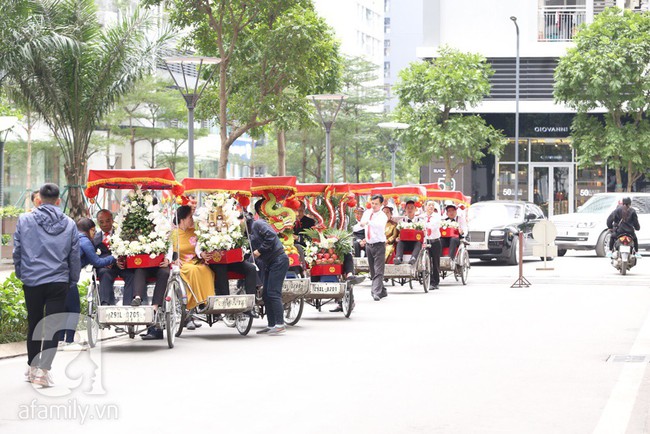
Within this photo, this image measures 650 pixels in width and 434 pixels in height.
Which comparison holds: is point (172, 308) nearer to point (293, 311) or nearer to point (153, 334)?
point (153, 334)

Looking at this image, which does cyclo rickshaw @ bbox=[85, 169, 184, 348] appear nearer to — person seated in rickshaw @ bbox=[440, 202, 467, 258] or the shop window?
person seated in rickshaw @ bbox=[440, 202, 467, 258]

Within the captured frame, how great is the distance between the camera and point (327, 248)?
18.0 m

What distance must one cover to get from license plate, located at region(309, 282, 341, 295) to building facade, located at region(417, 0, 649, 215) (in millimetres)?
37923

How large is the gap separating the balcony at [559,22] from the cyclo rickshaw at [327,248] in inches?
1635

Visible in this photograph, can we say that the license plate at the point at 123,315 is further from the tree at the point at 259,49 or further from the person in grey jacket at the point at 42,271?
the tree at the point at 259,49

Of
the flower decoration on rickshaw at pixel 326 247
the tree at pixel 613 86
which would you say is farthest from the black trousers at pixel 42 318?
the tree at pixel 613 86

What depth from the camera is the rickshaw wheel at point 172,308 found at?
45.3 feet

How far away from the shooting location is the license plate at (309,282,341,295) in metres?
17.5

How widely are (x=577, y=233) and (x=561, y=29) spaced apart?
79.3ft

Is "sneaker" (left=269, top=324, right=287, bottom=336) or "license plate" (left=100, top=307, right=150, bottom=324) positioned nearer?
"license plate" (left=100, top=307, right=150, bottom=324)

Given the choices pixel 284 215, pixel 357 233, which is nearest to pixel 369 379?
pixel 284 215

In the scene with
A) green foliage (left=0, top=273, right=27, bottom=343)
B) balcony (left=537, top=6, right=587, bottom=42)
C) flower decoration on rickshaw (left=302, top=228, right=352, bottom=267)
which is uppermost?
balcony (left=537, top=6, right=587, bottom=42)

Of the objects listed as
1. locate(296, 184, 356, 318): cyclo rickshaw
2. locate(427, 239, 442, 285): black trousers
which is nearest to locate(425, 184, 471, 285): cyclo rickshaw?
locate(427, 239, 442, 285): black trousers

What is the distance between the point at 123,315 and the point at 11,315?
57.4 inches
